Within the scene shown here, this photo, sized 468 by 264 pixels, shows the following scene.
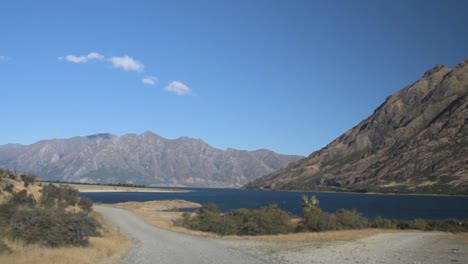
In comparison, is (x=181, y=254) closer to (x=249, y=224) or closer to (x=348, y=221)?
(x=249, y=224)

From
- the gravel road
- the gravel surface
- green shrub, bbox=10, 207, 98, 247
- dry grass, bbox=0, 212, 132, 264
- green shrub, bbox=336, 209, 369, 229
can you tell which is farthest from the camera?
green shrub, bbox=336, 209, 369, 229

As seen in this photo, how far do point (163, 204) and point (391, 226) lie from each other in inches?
3314

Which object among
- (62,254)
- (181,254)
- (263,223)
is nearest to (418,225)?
(263,223)

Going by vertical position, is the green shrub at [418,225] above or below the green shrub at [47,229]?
below

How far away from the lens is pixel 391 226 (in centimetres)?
5756

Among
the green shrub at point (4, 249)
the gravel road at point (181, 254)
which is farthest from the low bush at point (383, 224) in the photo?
the green shrub at point (4, 249)

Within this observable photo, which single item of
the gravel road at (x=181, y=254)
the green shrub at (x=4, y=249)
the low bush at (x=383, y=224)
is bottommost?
the gravel road at (x=181, y=254)

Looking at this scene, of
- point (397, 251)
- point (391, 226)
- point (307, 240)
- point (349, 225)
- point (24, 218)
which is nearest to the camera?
point (24, 218)

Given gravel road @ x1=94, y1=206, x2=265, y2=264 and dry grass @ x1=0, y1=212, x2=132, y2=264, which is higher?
dry grass @ x1=0, y1=212, x2=132, y2=264

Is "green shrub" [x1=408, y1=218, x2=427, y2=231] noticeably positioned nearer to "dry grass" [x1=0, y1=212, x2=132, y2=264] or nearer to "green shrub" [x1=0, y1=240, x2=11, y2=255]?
"dry grass" [x1=0, y1=212, x2=132, y2=264]

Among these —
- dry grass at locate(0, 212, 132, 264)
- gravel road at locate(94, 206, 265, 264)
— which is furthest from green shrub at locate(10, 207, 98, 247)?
gravel road at locate(94, 206, 265, 264)

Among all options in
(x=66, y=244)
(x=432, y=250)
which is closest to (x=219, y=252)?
(x=66, y=244)

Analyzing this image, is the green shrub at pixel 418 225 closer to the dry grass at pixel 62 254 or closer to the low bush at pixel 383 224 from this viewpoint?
the low bush at pixel 383 224

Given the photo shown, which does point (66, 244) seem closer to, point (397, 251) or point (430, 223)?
Answer: point (397, 251)
